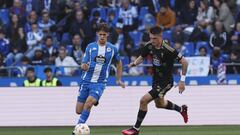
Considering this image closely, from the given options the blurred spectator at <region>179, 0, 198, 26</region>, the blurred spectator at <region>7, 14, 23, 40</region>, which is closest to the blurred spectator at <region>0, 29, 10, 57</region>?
the blurred spectator at <region>7, 14, 23, 40</region>

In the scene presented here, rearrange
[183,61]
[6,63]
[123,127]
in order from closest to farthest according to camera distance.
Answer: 1. [183,61]
2. [123,127]
3. [6,63]

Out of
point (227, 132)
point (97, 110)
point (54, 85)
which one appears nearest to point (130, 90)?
point (97, 110)

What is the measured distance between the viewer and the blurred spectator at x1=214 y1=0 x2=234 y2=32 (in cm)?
2265

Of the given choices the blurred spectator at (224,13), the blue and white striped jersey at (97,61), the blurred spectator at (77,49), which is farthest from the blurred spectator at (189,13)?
the blue and white striped jersey at (97,61)

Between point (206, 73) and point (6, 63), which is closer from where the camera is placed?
point (206, 73)

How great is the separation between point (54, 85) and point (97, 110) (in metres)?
1.78

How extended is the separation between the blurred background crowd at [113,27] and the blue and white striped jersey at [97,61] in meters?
7.01

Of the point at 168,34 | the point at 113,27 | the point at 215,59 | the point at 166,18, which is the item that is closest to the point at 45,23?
the point at 113,27

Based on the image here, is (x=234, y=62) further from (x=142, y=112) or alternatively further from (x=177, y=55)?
(x=142, y=112)

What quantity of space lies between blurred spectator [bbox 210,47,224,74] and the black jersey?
625 cm

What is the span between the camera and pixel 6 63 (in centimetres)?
2262

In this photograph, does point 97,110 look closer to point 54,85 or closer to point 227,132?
point 54,85

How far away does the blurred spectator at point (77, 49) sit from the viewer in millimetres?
21859

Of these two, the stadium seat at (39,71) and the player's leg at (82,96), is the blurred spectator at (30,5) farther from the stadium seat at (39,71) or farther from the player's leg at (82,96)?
the player's leg at (82,96)
